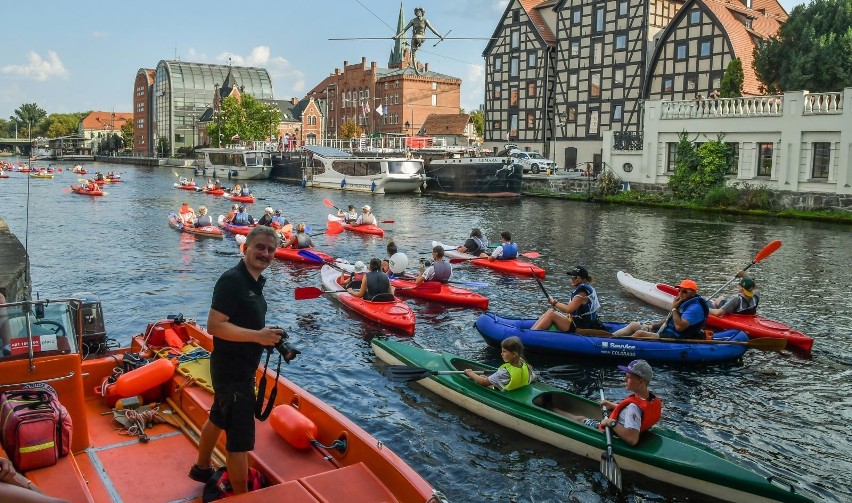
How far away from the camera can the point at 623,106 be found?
5784 cm

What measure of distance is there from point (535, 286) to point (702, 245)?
36.7 ft

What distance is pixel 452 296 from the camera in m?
17.4

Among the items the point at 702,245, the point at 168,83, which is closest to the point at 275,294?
the point at 702,245

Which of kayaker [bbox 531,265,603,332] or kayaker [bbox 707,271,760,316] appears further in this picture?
kayaker [bbox 707,271,760,316]

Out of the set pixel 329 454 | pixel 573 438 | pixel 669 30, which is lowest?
pixel 573 438

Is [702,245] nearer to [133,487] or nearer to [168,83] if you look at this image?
[133,487]

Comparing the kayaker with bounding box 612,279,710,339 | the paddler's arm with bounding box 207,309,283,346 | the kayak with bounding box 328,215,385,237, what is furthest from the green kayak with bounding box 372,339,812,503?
the kayak with bounding box 328,215,385,237

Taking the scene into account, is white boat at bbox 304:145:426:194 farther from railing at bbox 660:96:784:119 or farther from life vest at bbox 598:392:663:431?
life vest at bbox 598:392:663:431

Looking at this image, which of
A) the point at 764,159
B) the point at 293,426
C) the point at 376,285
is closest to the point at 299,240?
the point at 376,285

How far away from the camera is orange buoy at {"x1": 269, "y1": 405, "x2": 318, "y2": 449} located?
22.0 feet

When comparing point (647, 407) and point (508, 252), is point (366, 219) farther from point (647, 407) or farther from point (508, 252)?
point (647, 407)

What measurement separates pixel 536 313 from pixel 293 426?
10.9 metres

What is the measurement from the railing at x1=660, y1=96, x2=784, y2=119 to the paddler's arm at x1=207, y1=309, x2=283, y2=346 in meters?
38.4

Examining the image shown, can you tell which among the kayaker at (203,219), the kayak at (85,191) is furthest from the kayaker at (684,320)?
the kayak at (85,191)
